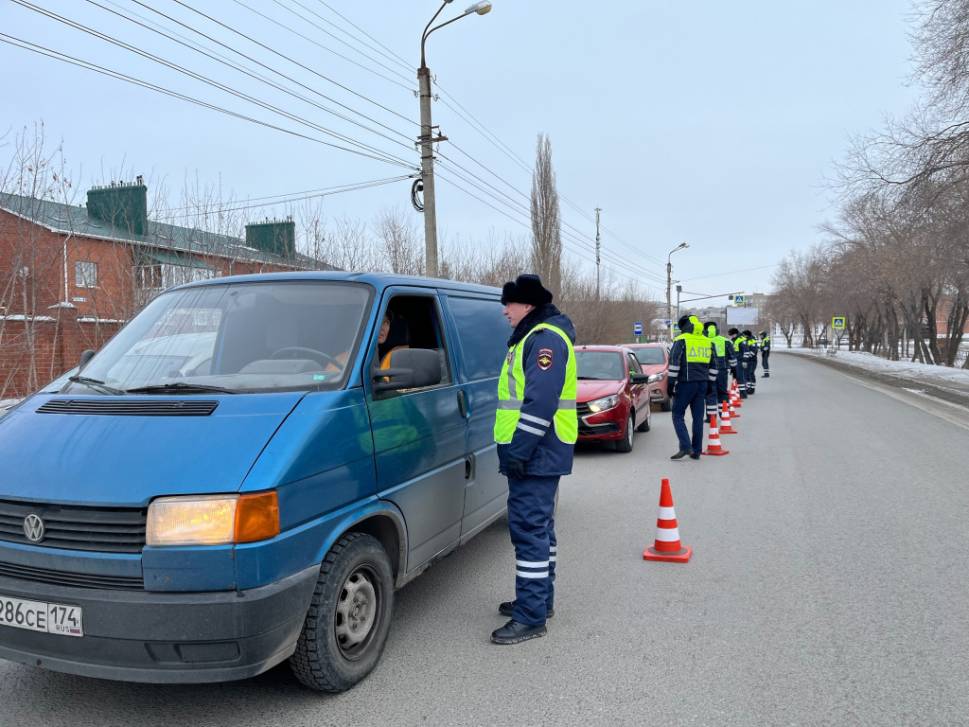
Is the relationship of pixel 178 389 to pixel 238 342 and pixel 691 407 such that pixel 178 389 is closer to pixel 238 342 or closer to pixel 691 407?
pixel 238 342

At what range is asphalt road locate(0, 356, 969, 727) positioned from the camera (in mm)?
3369

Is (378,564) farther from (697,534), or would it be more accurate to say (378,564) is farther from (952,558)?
(952,558)

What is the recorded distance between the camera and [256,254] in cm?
1484

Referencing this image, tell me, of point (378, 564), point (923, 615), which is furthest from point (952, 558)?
point (378, 564)

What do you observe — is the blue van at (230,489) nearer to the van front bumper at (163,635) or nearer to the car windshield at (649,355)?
the van front bumper at (163,635)

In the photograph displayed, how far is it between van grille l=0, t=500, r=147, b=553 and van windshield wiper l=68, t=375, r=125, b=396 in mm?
792

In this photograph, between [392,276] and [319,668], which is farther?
[392,276]

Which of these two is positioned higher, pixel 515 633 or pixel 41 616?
pixel 41 616

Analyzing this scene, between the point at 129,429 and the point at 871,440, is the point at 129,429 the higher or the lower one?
the higher one

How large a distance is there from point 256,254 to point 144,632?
12.9m

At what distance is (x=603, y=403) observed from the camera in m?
10.7

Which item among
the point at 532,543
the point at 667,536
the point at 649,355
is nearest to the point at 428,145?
the point at 649,355

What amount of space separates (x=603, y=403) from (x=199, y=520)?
8328mm

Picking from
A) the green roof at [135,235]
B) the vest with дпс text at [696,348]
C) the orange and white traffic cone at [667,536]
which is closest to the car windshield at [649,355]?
the vest with дпс text at [696,348]
